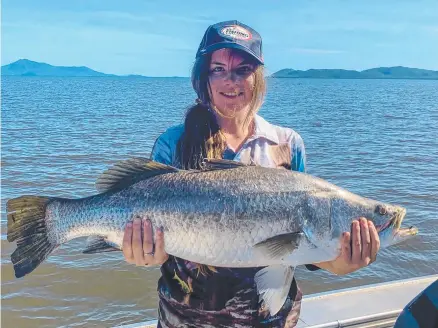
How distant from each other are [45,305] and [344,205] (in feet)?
18.2

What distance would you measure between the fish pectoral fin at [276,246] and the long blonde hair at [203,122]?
26.3 inches

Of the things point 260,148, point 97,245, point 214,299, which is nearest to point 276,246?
point 214,299

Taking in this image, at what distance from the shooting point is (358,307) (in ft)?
15.4

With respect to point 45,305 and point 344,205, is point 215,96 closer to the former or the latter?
point 344,205

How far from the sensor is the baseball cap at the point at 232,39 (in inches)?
121

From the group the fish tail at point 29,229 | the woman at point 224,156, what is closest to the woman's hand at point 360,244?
the woman at point 224,156

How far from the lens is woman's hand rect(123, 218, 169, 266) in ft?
9.29

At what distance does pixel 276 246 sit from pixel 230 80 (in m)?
1.06

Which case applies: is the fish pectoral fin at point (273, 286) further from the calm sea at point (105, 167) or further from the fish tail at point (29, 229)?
the calm sea at point (105, 167)

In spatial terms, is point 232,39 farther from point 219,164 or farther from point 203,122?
point 219,164

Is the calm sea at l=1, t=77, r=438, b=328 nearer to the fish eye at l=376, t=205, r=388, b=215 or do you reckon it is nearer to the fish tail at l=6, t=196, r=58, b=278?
the fish eye at l=376, t=205, r=388, b=215

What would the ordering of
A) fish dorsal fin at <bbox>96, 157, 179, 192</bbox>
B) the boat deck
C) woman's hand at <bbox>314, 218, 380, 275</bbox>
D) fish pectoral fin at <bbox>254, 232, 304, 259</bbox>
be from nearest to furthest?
fish pectoral fin at <bbox>254, 232, 304, 259</bbox>, woman's hand at <bbox>314, 218, 380, 275</bbox>, fish dorsal fin at <bbox>96, 157, 179, 192</bbox>, the boat deck

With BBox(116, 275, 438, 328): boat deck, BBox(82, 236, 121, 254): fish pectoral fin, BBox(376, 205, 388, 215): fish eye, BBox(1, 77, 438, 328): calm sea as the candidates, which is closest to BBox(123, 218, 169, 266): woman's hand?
BBox(82, 236, 121, 254): fish pectoral fin

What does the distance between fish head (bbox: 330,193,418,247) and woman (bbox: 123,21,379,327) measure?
0.33 ft
